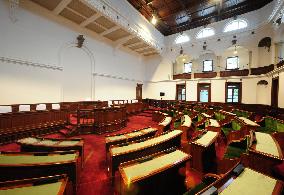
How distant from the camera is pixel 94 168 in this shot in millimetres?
3428

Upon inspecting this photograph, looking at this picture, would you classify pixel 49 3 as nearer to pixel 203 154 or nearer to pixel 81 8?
pixel 81 8

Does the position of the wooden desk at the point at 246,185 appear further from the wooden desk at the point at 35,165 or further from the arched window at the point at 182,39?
the arched window at the point at 182,39

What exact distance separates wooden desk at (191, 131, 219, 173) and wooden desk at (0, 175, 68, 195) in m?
2.03

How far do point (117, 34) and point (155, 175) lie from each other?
11.6 m

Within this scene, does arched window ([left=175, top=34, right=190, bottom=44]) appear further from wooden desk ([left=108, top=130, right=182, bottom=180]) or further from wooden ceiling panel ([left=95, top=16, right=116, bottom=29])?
wooden desk ([left=108, top=130, right=182, bottom=180])

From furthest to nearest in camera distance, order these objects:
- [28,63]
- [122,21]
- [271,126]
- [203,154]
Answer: [122,21]
[28,63]
[271,126]
[203,154]

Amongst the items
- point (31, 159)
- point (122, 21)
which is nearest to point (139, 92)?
point (122, 21)

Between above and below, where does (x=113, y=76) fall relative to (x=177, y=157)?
above

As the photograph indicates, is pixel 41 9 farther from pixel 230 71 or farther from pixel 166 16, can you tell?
pixel 230 71

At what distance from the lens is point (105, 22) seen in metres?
10.1

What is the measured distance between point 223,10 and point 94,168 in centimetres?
1404

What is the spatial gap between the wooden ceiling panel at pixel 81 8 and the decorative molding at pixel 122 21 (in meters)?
0.67

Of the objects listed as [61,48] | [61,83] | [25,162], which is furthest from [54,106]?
[25,162]

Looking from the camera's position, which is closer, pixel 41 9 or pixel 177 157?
pixel 177 157
